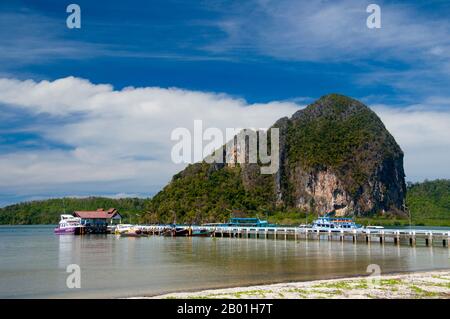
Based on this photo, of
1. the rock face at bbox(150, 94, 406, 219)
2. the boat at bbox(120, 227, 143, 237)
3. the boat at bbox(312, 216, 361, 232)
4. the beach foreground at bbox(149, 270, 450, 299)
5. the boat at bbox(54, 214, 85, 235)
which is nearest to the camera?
the beach foreground at bbox(149, 270, 450, 299)

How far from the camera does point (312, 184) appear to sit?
185500mm

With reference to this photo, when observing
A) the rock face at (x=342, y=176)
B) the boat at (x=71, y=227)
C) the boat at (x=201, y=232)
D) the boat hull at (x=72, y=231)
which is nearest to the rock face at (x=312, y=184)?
the rock face at (x=342, y=176)

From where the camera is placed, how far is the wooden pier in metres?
62.8

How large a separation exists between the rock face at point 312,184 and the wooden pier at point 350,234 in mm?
68117

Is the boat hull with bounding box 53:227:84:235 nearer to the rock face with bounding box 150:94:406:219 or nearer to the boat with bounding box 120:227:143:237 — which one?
the boat with bounding box 120:227:143:237

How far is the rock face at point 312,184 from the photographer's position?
182 metres

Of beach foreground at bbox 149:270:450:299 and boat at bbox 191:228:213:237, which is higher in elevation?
beach foreground at bbox 149:270:450:299

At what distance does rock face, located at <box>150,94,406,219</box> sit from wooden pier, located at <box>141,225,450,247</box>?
68.1 m

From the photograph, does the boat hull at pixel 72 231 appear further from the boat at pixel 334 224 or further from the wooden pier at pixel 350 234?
the boat at pixel 334 224

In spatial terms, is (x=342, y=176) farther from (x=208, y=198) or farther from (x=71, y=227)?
(x=71, y=227)

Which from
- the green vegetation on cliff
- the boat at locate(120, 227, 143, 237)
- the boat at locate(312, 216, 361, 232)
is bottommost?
the boat at locate(120, 227, 143, 237)

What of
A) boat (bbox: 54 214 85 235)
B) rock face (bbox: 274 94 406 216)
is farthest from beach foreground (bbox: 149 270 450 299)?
rock face (bbox: 274 94 406 216)

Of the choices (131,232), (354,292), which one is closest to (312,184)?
(131,232)
